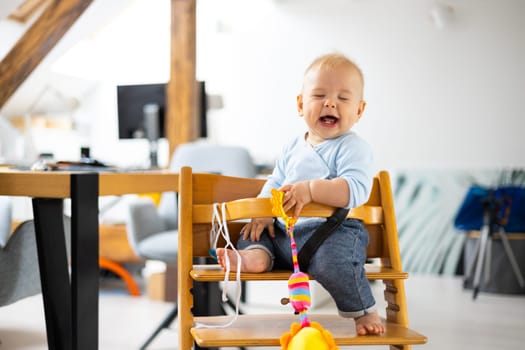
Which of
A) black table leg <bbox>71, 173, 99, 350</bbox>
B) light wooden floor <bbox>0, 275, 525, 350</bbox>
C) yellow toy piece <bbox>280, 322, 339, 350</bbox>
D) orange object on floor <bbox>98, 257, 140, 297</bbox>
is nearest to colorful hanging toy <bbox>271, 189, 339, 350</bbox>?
yellow toy piece <bbox>280, 322, 339, 350</bbox>

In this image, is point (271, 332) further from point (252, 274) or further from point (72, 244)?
point (72, 244)

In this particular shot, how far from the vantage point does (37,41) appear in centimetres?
394

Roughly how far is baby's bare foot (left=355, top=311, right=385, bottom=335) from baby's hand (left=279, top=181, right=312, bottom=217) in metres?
0.25

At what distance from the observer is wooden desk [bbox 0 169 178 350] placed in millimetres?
1425

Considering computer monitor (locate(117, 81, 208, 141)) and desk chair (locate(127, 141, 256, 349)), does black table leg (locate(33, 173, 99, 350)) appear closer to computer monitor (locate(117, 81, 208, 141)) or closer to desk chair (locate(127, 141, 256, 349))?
desk chair (locate(127, 141, 256, 349))

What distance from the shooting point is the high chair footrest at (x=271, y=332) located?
112 centimetres

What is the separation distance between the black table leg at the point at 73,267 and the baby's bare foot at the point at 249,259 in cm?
37

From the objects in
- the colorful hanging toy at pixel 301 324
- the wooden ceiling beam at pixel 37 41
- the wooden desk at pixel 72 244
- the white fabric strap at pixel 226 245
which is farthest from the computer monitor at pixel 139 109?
the colorful hanging toy at pixel 301 324

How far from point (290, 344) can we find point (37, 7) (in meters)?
4.74

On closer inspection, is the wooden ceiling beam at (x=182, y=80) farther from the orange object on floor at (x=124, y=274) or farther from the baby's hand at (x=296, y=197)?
the baby's hand at (x=296, y=197)

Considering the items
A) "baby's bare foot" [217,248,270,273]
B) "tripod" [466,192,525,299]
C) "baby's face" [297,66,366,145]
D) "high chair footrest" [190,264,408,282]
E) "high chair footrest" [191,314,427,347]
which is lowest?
"tripod" [466,192,525,299]

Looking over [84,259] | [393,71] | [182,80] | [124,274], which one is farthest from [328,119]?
[393,71]

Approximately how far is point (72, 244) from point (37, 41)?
9.38 ft

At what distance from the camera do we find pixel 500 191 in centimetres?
392
